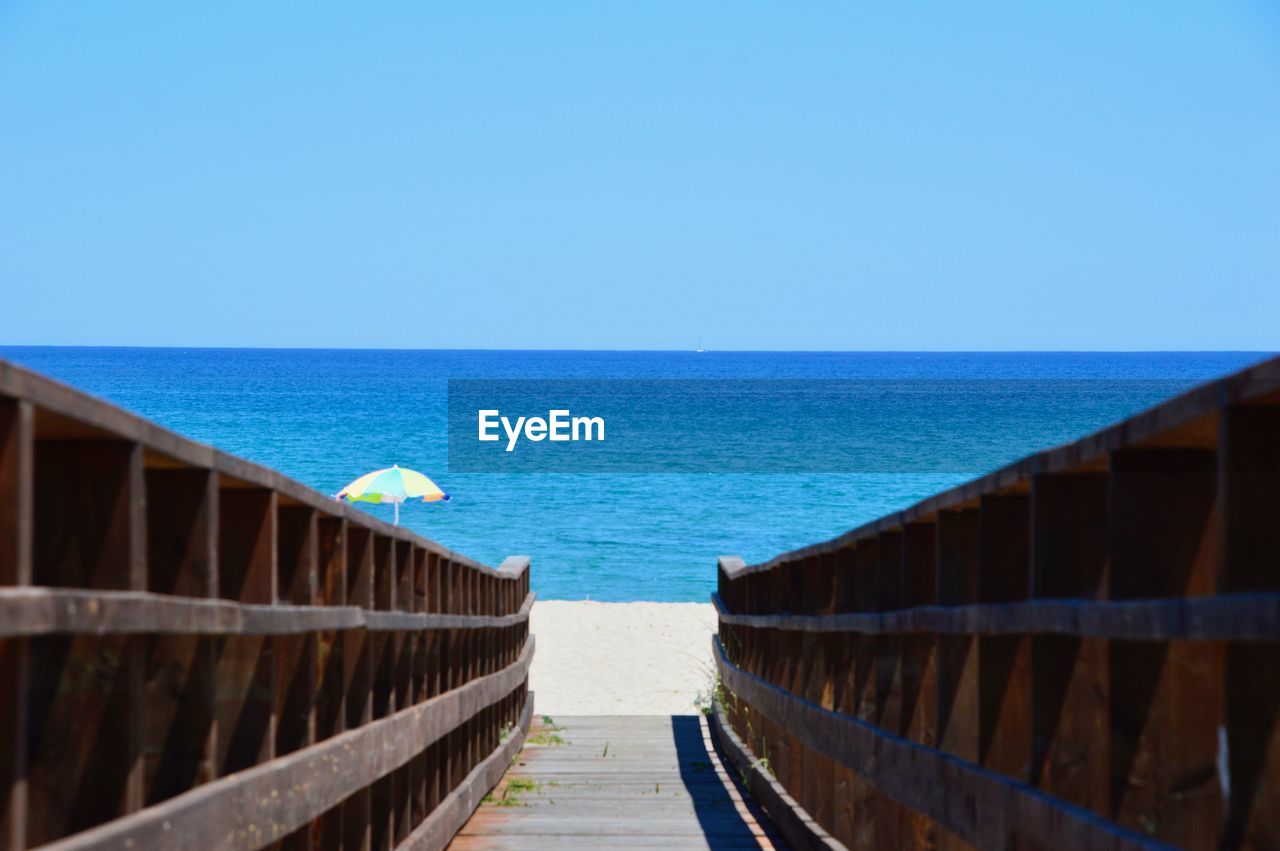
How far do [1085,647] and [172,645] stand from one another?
168 centimetres

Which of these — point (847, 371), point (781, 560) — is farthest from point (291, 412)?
point (847, 371)

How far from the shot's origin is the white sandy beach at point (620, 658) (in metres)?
16.7

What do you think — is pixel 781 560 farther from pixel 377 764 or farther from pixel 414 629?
pixel 377 764

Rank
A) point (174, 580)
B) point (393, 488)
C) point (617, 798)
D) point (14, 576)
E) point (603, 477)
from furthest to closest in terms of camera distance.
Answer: point (603, 477), point (393, 488), point (617, 798), point (174, 580), point (14, 576)

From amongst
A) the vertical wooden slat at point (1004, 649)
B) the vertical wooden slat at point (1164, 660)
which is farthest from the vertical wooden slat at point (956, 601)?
the vertical wooden slat at point (1164, 660)

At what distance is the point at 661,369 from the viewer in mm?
162125

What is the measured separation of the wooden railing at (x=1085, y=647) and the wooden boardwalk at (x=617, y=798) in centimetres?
188

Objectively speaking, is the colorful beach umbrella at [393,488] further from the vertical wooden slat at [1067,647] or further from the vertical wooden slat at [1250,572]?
the vertical wooden slat at [1250,572]

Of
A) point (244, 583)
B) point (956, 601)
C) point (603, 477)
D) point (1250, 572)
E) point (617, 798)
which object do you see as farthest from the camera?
point (603, 477)

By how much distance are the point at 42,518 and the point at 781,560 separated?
5505 millimetres

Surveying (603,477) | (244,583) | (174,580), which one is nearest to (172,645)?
(174,580)

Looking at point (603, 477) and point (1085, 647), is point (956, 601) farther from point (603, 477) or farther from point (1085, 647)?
point (603, 477)

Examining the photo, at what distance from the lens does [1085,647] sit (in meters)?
3.09

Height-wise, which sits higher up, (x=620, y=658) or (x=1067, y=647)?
(x=1067, y=647)
